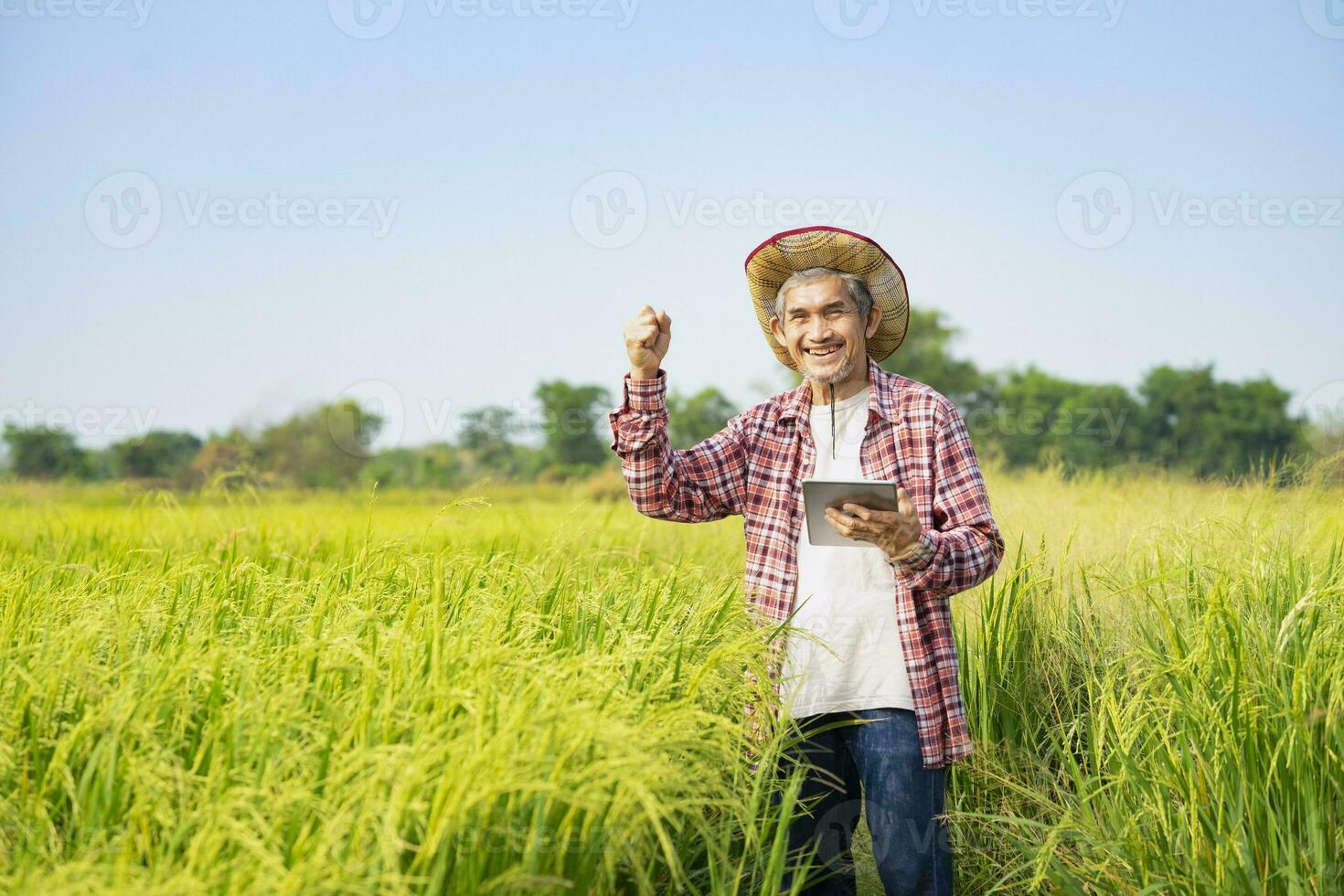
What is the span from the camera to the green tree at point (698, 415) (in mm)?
40719

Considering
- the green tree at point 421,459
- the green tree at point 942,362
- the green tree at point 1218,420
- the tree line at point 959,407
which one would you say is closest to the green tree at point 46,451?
the tree line at point 959,407

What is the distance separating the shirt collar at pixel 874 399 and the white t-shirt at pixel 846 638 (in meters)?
0.43

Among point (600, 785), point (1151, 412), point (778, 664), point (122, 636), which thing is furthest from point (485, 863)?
point (1151, 412)

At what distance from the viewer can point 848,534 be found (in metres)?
2.85

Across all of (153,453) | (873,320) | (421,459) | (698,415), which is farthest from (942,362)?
(873,320)

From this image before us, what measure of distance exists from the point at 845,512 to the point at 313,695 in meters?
1.43

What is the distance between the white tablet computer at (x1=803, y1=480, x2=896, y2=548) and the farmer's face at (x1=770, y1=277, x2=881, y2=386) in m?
0.59

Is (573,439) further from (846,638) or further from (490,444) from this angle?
(846,638)

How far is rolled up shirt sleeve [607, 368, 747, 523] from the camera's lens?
3.21m

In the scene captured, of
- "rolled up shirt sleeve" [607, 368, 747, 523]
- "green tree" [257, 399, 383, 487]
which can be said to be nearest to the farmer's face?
"rolled up shirt sleeve" [607, 368, 747, 523]

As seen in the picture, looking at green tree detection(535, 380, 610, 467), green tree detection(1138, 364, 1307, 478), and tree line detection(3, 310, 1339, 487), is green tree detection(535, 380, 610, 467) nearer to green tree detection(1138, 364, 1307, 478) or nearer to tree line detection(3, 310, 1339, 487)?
tree line detection(3, 310, 1339, 487)

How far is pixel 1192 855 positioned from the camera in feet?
9.52

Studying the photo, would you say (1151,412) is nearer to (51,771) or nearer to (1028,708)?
(1028,708)

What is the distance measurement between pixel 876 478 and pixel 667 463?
25.8 inches
